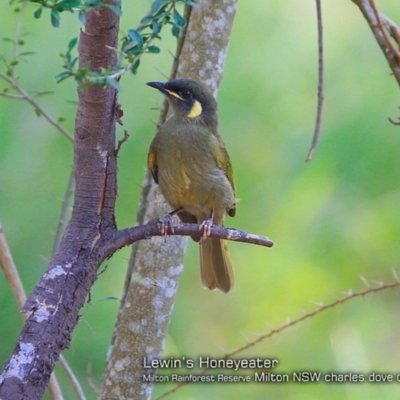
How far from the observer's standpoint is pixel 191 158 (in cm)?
327

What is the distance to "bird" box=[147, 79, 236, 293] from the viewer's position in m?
3.21

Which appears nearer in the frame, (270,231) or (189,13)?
(189,13)

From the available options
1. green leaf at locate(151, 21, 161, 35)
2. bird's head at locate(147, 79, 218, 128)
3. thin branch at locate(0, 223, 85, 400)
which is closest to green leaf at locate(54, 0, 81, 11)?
green leaf at locate(151, 21, 161, 35)

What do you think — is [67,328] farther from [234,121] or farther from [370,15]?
[234,121]

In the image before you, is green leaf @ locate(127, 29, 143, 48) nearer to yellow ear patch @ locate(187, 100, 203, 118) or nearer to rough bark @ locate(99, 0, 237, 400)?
rough bark @ locate(99, 0, 237, 400)

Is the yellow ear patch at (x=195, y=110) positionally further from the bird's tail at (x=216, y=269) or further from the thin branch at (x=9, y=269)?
the thin branch at (x=9, y=269)

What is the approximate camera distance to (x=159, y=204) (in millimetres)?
3361

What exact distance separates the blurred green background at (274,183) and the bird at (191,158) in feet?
4.16

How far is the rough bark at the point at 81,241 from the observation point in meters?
1.91

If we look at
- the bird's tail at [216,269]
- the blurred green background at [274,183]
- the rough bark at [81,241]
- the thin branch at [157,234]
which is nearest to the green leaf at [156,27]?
the rough bark at [81,241]

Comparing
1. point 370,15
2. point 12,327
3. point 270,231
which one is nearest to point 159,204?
point 370,15

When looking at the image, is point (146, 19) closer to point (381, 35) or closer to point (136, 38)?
point (136, 38)

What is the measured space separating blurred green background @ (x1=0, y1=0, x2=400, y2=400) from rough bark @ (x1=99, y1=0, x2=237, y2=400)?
1.48m

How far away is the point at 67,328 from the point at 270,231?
3.27 m
